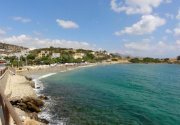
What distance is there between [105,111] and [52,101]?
9.73 metres

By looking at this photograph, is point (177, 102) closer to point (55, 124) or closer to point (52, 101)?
point (52, 101)

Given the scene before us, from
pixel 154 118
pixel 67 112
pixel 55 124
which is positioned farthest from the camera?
pixel 67 112

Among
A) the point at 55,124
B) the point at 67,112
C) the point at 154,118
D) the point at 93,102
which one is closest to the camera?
the point at 55,124

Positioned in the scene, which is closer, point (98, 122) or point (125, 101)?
point (98, 122)

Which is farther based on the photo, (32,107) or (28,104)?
(28,104)

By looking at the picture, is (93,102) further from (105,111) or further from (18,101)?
(18,101)

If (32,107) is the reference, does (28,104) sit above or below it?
above

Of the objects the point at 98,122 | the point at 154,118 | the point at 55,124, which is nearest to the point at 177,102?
the point at 154,118

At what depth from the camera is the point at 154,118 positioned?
95.2 feet

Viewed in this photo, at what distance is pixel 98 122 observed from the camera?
26.8 metres

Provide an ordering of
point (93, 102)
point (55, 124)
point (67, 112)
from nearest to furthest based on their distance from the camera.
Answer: point (55, 124)
point (67, 112)
point (93, 102)

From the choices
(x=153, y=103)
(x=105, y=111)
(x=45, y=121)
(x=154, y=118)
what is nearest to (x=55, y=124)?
(x=45, y=121)

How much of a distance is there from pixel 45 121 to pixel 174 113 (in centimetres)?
1611

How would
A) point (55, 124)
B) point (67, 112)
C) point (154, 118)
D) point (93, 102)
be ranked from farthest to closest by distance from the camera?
point (93, 102)
point (67, 112)
point (154, 118)
point (55, 124)
